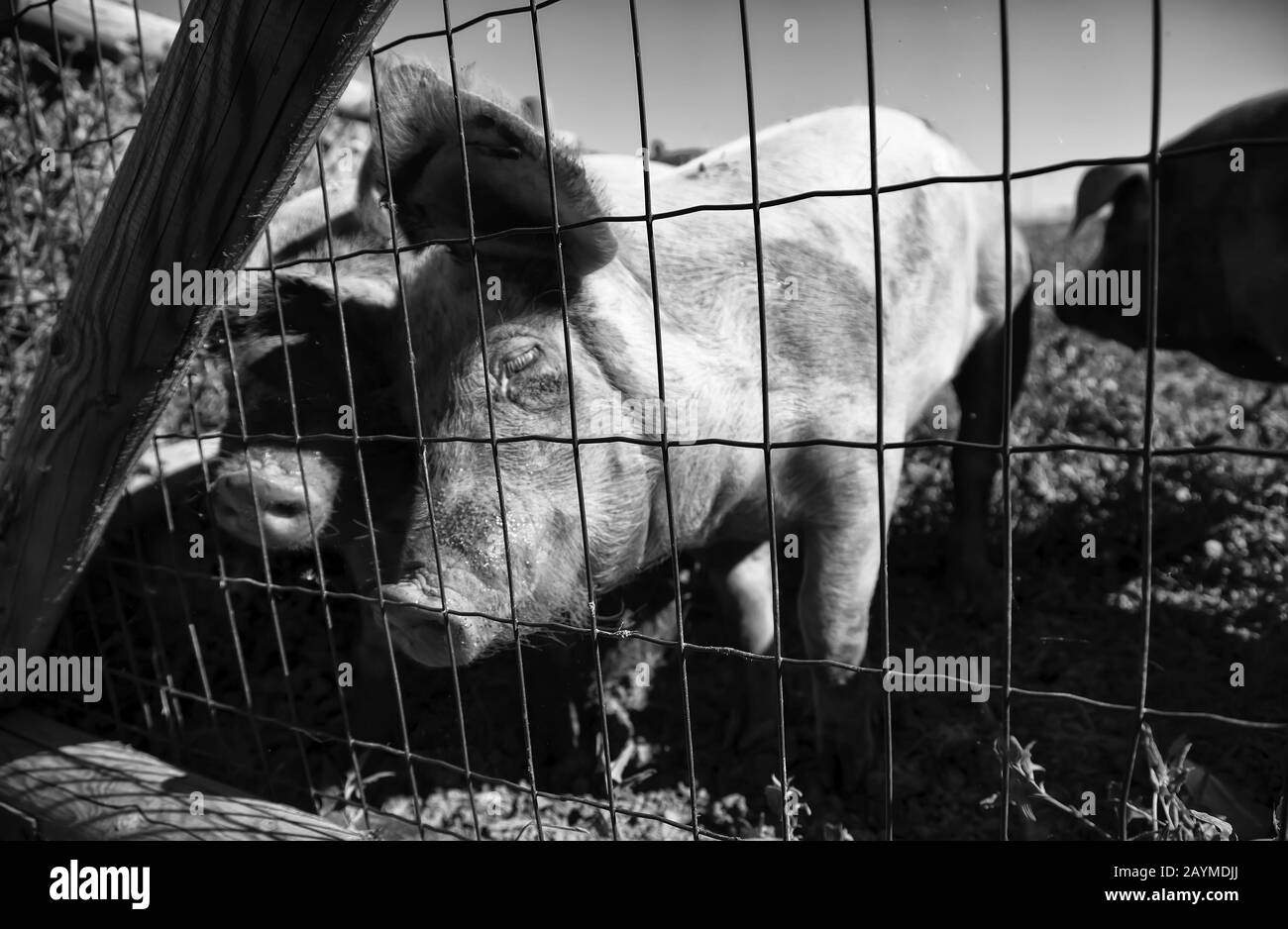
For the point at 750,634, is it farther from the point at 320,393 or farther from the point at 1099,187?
the point at 1099,187

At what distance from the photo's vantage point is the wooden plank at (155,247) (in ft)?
4.58

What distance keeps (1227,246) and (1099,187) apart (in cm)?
65

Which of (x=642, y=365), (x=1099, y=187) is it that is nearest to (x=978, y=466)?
(x=1099, y=187)

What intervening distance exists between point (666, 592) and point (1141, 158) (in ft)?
7.51

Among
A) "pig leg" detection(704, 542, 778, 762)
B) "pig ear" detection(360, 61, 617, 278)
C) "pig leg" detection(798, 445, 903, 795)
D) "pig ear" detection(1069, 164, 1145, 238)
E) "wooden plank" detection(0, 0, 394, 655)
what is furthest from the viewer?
"pig ear" detection(1069, 164, 1145, 238)

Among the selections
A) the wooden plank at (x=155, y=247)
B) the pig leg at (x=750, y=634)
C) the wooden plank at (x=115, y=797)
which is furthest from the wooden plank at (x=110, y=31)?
the wooden plank at (x=115, y=797)

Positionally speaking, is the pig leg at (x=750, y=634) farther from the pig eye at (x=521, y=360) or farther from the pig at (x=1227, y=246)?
the pig at (x=1227, y=246)

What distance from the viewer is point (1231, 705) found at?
2.51 metres

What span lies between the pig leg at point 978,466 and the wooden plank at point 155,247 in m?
2.58

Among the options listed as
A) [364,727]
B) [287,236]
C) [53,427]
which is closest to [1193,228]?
[287,236]

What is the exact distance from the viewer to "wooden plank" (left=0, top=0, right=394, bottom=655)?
4.58 feet

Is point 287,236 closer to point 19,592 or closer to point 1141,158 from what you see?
point 19,592

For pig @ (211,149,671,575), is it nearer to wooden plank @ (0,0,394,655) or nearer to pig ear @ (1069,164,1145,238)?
wooden plank @ (0,0,394,655)

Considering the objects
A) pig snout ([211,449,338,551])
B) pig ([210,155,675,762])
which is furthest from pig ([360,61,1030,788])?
pig snout ([211,449,338,551])
